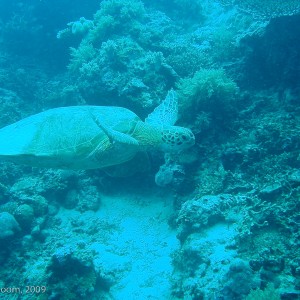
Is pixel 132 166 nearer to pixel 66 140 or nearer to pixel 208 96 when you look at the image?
pixel 66 140

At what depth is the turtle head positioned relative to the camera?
4.08 m

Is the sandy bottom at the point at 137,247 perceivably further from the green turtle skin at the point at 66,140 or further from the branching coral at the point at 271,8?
the branching coral at the point at 271,8

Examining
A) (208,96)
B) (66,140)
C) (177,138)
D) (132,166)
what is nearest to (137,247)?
(132,166)

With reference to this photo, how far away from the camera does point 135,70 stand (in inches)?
235

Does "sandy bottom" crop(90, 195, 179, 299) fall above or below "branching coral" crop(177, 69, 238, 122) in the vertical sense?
below

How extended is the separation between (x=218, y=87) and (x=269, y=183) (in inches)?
80.0

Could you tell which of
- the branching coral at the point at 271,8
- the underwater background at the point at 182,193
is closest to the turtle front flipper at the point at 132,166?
the underwater background at the point at 182,193

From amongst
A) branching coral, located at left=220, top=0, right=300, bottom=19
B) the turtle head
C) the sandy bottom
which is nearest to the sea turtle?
the turtle head

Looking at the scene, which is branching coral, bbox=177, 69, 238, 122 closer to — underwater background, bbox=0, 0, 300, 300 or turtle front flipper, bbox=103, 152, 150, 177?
underwater background, bbox=0, 0, 300, 300

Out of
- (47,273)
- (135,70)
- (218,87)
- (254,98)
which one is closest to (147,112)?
(135,70)

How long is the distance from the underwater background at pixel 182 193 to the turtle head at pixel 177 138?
42cm

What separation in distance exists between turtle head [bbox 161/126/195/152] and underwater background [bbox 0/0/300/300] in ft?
1.37

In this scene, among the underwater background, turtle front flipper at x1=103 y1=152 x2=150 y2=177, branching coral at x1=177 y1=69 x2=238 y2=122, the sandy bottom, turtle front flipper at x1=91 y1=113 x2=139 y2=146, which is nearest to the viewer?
the underwater background

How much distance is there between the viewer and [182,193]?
15.3 feet
